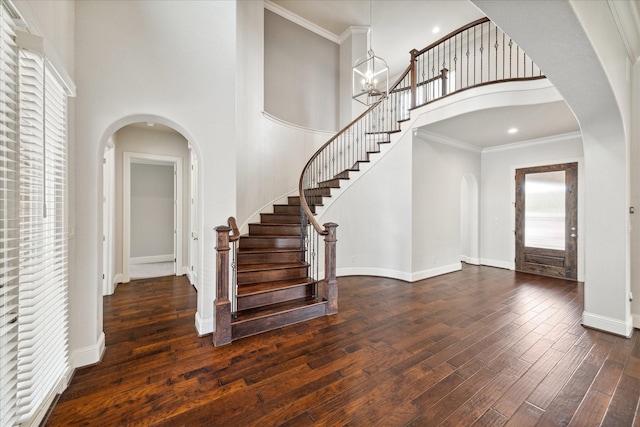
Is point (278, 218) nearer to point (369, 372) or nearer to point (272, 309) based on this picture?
point (272, 309)

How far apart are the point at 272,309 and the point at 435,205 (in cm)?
386

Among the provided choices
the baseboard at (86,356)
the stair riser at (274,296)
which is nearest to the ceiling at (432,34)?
the stair riser at (274,296)

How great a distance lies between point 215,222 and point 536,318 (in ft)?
13.5

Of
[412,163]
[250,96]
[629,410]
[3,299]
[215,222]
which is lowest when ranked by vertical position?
[629,410]

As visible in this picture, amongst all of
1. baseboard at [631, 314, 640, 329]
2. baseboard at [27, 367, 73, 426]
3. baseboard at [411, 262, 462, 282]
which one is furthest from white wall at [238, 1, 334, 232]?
baseboard at [631, 314, 640, 329]

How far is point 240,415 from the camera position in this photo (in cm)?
174

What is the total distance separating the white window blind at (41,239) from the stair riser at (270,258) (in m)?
1.95

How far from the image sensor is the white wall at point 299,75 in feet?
19.2

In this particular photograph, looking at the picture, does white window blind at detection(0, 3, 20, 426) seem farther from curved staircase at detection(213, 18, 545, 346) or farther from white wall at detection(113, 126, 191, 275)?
white wall at detection(113, 126, 191, 275)

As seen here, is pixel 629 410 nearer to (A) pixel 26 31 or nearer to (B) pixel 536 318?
(B) pixel 536 318

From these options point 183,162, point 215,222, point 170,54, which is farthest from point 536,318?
point 183,162

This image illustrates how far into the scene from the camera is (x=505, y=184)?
6008mm

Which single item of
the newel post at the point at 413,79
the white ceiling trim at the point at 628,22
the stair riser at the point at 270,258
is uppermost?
the newel post at the point at 413,79

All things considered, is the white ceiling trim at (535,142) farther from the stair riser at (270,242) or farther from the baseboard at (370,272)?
the stair riser at (270,242)
